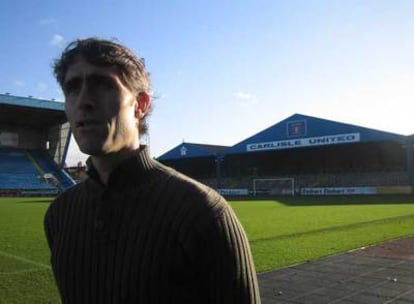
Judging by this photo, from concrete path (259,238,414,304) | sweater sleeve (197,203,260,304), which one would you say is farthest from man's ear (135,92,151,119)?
concrete path (259,238,414,304)

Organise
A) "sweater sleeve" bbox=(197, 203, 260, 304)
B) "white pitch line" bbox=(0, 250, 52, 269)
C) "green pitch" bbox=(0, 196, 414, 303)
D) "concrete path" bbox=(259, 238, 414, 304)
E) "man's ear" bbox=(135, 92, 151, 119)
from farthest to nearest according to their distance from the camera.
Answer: "white pitch line" bbox=(0, 250, 52, 269)
"green pitch" bbox=(0, 196, 414, 303)
"concrete path" bbox=(259, 238, 414, 304)
"man's ear" bbox=(135, 92, 151, 119)
"sweater sleeve" bbox=(197, 203, 260, 304)

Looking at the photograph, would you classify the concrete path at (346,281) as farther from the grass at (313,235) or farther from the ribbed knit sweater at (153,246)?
the ribbed knit sweater at (153,246)

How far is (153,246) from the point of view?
162 cm

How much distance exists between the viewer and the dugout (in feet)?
163

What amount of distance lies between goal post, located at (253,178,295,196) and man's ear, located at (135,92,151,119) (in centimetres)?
4515

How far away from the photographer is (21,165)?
179ft

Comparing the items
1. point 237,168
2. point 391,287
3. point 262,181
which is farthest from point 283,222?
point 237,168

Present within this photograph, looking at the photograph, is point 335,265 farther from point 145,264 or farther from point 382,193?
point 382,193

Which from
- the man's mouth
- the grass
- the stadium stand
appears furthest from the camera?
the stadium stand

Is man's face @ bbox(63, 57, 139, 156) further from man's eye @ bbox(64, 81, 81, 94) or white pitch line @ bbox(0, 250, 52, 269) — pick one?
white pitch line @ bbox(0, 250, 52, 269)

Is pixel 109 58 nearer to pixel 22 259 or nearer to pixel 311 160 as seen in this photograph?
pixel 22 259

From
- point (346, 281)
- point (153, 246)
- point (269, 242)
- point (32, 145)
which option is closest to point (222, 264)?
point (153, 246)

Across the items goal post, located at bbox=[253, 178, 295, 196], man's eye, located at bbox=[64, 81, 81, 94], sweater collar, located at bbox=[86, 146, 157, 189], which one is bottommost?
goal post, located at bbox=[253, 178, 295, 196]

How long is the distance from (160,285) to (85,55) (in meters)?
0.83
